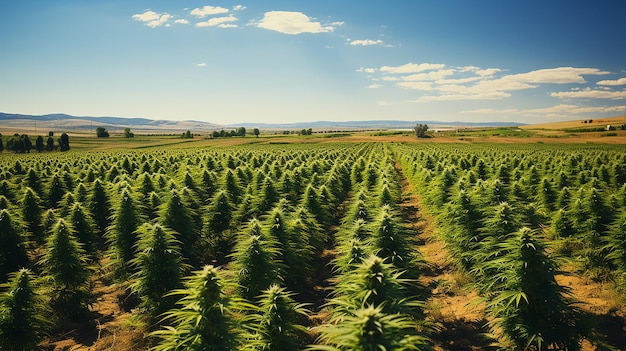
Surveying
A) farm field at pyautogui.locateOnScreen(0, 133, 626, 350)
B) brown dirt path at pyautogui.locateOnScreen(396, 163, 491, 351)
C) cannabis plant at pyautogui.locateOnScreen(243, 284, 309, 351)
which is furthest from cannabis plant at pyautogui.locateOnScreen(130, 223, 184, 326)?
brown dirt path at pyautogui.locateOnScreen(396, 163, 491, 351)

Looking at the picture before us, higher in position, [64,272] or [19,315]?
[19,315]

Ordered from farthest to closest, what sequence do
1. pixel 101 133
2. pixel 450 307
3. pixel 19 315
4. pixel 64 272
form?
pixel 101 133 < pixel 450 307 < pixel 64 272 < pixel 19 315

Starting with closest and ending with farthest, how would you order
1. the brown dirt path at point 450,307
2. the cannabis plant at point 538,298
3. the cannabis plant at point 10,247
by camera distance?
the cannabis plant at point 538,298, the brown dirt path at point 450,307, the cannabis plant at point 10,247

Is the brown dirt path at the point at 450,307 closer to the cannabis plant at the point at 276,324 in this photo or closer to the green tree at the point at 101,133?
the cannabis plant at the point at 276,324

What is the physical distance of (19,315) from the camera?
24.6ft

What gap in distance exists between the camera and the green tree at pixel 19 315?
24.1ft

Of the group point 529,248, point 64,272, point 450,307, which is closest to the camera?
point 529,248

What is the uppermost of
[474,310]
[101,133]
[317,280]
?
[101,133]

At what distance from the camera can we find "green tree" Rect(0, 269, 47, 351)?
24.1 ft

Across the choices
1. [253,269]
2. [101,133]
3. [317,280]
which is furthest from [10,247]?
[101,133]

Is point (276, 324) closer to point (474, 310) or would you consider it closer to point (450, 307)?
point (450, 307)

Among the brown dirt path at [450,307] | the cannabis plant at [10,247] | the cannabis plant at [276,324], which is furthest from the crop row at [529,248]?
the cannabis plant at [10,247]

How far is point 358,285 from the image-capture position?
5.42 metres

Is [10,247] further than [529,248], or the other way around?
[10,247]
